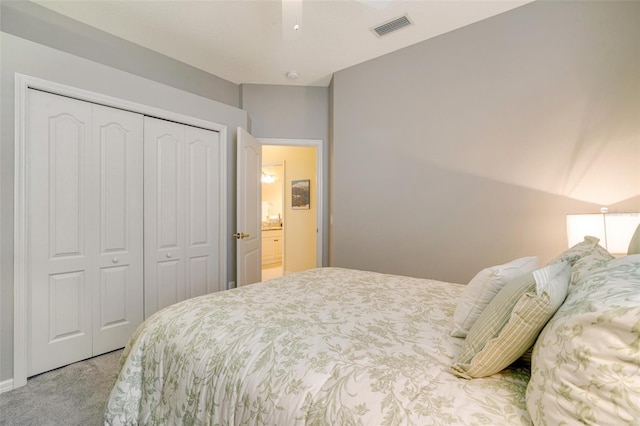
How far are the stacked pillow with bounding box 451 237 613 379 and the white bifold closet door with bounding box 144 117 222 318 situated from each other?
2544mm

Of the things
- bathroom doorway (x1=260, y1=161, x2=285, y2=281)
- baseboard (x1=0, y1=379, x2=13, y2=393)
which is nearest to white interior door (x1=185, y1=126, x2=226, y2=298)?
baseboard (x1=0, y1=379, x2=13, y2=393)

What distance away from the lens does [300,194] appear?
16.6ft

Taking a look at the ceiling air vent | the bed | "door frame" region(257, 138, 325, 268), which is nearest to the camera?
the bed

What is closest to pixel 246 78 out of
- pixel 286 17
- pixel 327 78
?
pixel 327 78

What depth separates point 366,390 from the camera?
76cm

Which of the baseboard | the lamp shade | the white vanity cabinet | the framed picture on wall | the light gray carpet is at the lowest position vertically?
the light gray carpet

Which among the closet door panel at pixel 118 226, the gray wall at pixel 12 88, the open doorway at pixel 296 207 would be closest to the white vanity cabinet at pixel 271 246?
the open doorway at pixel 296 207

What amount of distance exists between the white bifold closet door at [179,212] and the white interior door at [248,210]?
0.88ft

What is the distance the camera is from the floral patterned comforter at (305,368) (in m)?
0.72

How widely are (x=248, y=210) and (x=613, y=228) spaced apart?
2.97 m

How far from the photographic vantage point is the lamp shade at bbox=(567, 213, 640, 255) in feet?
5.38

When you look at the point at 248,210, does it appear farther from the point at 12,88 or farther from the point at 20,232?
the point at 12,88

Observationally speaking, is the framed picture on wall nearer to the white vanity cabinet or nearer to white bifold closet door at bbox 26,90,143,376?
the white vanity cabinet

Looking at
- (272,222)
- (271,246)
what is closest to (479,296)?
(271,246)
